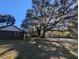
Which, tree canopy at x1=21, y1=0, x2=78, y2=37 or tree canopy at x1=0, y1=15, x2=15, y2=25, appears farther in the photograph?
tree canopy at x1=0, y1=15, x2=15, y2=25

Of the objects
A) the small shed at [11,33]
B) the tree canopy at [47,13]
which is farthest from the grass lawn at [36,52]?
the small shed at [11,33]

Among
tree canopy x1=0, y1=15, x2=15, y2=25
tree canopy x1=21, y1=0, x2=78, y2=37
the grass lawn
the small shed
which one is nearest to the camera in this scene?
the grass lawn

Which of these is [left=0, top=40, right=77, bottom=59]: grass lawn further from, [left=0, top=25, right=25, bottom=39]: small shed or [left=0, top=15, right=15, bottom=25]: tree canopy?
[left=0, top=15, right=15, bottom=25]: tree canopy

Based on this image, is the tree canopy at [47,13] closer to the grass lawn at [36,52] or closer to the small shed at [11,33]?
the small shed at [11,33]

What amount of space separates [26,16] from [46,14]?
3049mm

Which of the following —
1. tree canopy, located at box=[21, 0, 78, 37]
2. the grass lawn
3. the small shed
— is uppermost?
tree canopy, located at box=[21, 0, 78, 37]

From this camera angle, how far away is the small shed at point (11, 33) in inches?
1202

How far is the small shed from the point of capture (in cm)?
3052

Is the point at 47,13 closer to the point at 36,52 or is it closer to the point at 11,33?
the point at 11,33

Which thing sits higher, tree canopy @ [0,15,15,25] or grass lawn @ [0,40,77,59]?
tree canopy @ [0,15,15,25]

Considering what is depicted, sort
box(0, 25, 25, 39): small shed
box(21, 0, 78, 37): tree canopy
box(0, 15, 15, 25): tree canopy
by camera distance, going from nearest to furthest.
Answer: box(21, 0, 78, 37): tree canopy < box(0, 25, 25, 39): small shed < box(0, 15, 15, 25): tree canopy

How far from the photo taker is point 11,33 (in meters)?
31.6

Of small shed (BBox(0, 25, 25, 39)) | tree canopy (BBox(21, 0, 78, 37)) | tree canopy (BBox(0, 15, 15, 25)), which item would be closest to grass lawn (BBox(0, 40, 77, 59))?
tree canopy (BBox(21, 0, 78, 37))

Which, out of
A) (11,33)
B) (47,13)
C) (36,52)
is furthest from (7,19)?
(36,52)
